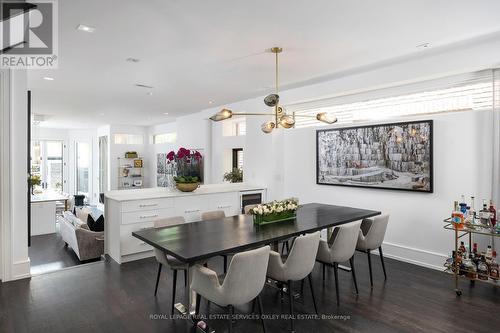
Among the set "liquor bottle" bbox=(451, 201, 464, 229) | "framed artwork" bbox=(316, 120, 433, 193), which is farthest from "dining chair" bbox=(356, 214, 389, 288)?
"framed artwork" bbox=(316, 120, 433, 193)

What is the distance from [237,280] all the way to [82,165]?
12.5 m

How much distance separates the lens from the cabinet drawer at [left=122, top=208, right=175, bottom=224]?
172 inches

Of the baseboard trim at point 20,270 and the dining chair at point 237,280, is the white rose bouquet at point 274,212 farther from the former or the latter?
the baseboard trim at point 20,270

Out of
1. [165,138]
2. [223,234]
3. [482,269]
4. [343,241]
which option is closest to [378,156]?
[482,269]

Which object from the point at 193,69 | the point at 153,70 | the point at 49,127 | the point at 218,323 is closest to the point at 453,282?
the point at 218,323

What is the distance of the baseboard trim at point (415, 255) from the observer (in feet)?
13.3

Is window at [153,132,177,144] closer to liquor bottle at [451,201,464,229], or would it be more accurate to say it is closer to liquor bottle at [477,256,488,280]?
liquor bottle at [451,201,464,229]

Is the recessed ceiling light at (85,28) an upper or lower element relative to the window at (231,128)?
upper

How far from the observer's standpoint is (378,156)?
4605 millimetres

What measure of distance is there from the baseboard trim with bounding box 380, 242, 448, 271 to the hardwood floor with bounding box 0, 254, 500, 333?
0.14 m

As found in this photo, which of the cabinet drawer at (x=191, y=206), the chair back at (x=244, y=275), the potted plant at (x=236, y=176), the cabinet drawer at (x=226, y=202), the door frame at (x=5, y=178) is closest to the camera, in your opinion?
the chair back at (x=244, y=275)

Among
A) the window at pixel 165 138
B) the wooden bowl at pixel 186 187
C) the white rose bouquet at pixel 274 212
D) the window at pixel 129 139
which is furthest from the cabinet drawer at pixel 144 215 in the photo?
the window at pixel 129 139

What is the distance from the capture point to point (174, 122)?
10203 millimetres
